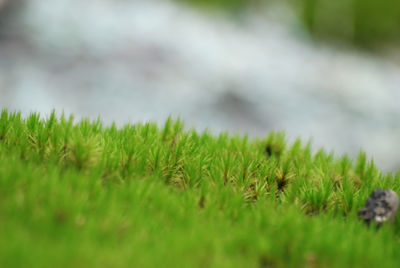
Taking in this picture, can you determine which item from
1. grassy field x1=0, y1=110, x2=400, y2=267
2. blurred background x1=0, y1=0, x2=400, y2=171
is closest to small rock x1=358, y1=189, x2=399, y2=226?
grassy field x1=0, y1=110, x2=400, y2=267

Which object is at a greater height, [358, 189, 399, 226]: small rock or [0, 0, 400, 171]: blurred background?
[0, 0, 400, 171]: blurred background

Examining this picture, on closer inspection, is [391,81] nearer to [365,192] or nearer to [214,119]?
[214,119]

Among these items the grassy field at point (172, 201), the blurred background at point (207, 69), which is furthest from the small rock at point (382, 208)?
the blurred background at point (207, 69)

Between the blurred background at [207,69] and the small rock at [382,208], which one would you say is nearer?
the small rock at [382,208]

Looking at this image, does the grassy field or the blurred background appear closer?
the grassy field

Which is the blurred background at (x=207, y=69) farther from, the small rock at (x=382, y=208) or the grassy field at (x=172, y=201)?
the small rock at (x=382, y=208)

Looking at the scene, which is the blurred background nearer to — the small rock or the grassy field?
the grassy field

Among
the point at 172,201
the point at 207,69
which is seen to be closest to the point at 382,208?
the point at 172,201
